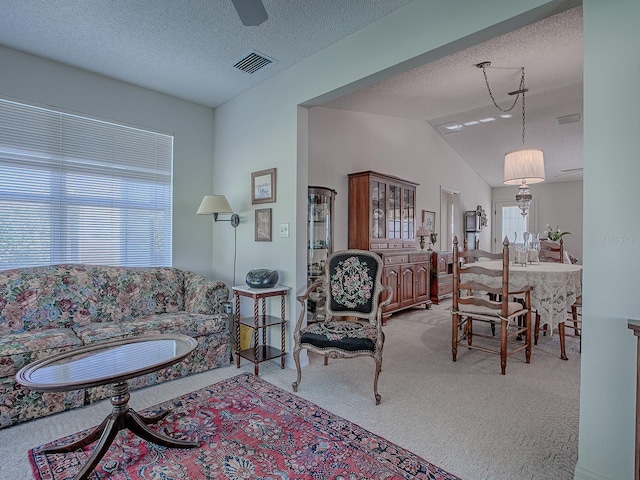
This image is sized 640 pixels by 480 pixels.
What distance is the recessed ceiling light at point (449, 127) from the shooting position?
584cm

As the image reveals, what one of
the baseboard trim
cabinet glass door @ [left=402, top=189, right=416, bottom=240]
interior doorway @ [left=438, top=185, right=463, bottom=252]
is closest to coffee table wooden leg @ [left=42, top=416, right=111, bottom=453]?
the baseboard trim

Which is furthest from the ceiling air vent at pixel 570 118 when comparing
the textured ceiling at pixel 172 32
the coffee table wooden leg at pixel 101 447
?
the coffee table wooden leg at pixel 101 447

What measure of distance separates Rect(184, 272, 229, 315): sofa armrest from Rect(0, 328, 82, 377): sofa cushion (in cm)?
97

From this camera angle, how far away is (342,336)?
253cm

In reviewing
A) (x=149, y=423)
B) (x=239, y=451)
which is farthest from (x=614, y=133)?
(x=149, y=423)

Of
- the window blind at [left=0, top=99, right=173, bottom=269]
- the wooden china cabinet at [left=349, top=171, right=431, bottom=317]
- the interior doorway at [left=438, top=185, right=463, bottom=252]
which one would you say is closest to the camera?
the window blind at [left=0, top=99, right=173, bottom=269]

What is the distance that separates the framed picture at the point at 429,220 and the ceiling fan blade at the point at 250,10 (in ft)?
17.1

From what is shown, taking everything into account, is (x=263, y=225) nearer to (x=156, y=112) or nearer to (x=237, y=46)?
(x=237, y=46)

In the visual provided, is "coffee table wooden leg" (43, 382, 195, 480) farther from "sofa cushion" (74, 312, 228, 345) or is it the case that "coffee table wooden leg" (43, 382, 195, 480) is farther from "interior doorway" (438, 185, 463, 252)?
"interior doorway" (438, 185, 463, 252)

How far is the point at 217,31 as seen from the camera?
8.56 ft

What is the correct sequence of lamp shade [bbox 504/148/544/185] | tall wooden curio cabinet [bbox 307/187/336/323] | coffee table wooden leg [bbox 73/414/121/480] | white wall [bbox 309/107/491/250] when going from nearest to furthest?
coffee table wooden leg [bbox 73/414/121/480]
lamp shade [bbox 504/148/544/185]
tall wooden curio cabinet [bbox 307/187/336/323]
white wall [bbox 309/107/491/250]

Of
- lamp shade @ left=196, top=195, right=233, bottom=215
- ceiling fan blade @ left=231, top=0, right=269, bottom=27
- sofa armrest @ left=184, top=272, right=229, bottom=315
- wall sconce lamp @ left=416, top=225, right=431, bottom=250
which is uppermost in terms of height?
ceiling fan blade @ left=231, top=0, right=269, bottom=27

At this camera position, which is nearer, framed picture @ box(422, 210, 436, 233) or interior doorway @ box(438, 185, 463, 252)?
framed picture @ box(422, 210, 436, 233)

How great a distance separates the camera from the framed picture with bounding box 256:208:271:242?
11.3 feet
